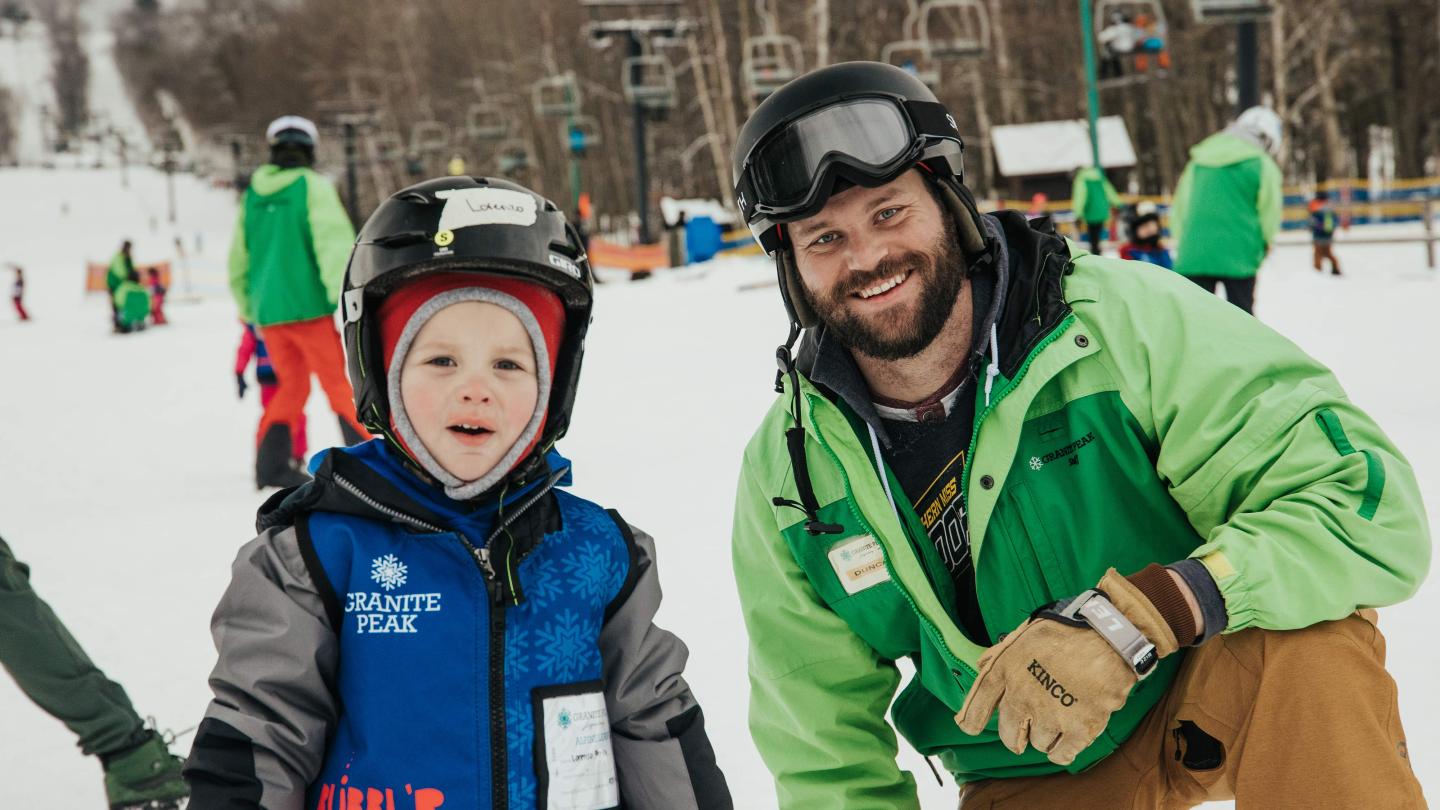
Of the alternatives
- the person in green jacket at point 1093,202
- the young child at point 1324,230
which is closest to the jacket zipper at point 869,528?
the young child at point 1324,230

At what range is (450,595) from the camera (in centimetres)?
187

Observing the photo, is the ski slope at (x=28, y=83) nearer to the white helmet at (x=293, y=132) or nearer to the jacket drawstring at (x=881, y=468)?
the white helmet at (x=293, y=132)

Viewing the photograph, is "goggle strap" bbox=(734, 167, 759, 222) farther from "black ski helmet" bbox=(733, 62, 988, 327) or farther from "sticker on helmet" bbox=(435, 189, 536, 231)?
"sticker on helmet" bbox=(435, 189, 536, 231)

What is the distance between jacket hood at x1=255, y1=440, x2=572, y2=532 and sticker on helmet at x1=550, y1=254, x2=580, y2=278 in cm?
40

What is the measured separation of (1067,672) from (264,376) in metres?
6.32

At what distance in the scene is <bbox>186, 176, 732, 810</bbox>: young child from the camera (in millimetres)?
1786

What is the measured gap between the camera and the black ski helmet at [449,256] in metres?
2.04

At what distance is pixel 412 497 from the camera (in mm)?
1902

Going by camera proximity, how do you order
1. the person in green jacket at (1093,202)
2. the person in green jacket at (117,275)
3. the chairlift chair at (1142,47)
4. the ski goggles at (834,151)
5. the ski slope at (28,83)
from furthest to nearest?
the ski slope at (28,83) < the person in green jacket at (117,275) < the chairlift chair at (1142,47) < the person in green jacket at (1093,202) < the ski goggles at (834,151)

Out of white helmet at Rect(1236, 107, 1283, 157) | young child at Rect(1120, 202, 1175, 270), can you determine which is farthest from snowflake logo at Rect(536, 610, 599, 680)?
young child at Rect(1120, 202, 1175, 270)

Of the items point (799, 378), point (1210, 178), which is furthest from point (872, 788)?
point (1210, 178)

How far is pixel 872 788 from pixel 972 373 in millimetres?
784

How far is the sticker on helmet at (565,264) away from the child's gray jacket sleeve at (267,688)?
0.63 meters

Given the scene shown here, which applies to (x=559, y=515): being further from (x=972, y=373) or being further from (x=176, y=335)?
(x=176, y=335)
